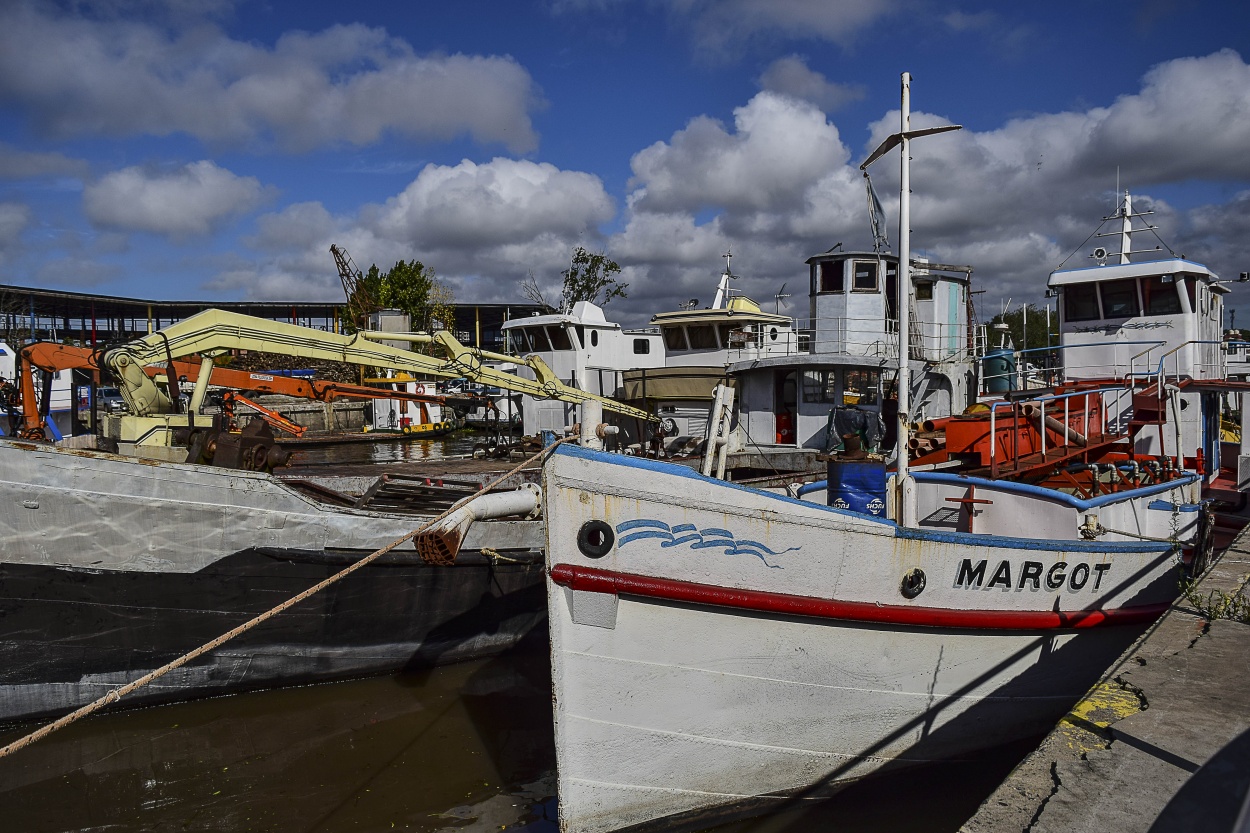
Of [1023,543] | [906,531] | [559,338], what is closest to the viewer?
[906,531]

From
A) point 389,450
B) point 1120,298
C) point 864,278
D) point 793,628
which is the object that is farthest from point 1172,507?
point 389,450

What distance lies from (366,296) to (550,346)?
25436mm

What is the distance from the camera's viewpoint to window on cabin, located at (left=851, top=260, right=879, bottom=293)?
657 inches

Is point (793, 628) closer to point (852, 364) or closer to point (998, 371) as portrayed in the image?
point (852, 364)

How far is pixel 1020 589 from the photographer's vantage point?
5.90 metres

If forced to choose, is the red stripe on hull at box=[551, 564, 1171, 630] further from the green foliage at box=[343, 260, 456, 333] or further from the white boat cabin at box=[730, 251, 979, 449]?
the green foliage at box=[343, 260, 456, 333]

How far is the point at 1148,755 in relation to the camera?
11.6 ft

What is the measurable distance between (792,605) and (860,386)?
39.0ft

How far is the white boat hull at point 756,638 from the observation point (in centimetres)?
493

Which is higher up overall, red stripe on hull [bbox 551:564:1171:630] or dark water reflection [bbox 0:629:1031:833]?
red stripe on hull [bbox 551:564:1171:630]

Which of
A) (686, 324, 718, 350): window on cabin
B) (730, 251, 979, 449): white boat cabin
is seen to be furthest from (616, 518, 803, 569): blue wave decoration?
(686, 324, 718, 350): window on cabin

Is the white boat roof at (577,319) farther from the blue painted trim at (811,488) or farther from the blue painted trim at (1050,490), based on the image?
the blue painted trim at (1050,490)

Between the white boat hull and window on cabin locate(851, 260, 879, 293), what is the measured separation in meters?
11.4

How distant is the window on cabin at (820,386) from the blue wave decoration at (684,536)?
11516 millimetres
